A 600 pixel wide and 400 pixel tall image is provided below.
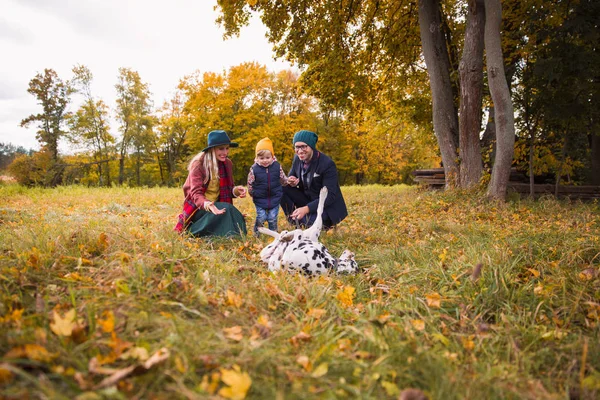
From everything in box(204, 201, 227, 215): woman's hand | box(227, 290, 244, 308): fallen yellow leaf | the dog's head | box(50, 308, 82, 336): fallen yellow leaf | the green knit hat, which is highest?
the green knit hat

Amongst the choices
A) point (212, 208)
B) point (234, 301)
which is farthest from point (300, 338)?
point (212, 208)

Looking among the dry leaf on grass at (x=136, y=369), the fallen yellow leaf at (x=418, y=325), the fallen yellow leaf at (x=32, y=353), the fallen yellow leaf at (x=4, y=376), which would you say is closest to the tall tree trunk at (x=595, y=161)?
the fallen yellow leaf at (x=418, y=325)

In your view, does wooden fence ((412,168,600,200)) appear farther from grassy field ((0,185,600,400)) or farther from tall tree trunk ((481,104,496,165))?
grassy field ((0,185,600,400))

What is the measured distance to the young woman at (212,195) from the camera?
454cm

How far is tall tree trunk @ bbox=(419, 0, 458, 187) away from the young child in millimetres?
5702

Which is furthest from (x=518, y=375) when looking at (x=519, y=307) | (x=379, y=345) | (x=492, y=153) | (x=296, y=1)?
(x=296, y=1)

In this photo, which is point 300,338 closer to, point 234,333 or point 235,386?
point 234,333

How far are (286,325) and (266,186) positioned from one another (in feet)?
11.2

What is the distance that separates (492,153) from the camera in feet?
31.2

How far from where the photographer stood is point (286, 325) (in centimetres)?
196

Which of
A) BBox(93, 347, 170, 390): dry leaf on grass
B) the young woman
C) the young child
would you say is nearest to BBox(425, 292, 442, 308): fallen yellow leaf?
BBox(93, 347, 170, 390): dry leaf on grass

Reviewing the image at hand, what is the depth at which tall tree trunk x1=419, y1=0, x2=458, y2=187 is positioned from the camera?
902cm

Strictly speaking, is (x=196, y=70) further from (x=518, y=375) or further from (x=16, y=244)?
(x=518, y=375)

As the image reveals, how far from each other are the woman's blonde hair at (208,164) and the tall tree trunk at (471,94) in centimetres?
642
